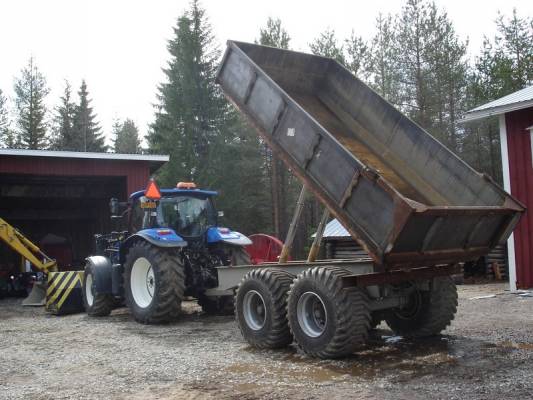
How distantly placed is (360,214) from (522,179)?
25.9 ft

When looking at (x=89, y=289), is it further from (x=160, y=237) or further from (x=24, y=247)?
(x=24, y=247)

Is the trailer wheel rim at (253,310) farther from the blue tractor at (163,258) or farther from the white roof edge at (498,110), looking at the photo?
the white roof edge at (498,110)

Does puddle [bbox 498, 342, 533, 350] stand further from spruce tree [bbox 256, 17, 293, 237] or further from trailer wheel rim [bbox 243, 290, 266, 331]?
spruce tree [bbox 256, 17, 293, 237]

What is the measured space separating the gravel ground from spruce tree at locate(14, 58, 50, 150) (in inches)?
1464

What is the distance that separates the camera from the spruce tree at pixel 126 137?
56731 millimetres

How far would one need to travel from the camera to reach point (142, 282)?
10281mm

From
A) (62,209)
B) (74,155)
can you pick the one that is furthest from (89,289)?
(62,209)

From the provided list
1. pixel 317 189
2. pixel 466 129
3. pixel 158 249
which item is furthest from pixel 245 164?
pixel 317 189

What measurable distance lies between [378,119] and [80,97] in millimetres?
45198

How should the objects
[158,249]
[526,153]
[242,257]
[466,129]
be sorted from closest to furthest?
[158,249], [242,257], [526,153], [466,129]

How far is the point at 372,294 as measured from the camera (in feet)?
21.5

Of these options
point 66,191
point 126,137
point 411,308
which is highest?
point 126,137

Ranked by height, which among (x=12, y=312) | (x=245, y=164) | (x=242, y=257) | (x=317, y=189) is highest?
(x=245, y=164)

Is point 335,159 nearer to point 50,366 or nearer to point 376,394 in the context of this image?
point 376,394
